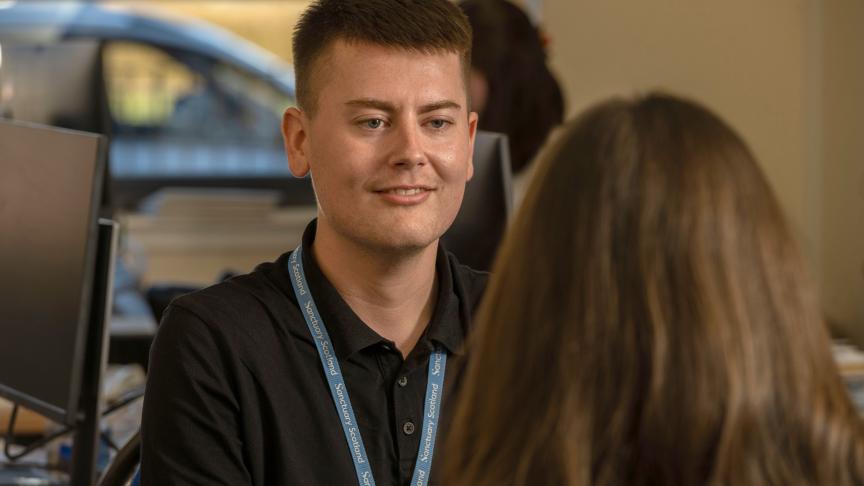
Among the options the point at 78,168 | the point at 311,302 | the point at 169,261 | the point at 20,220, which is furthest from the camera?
the point at 169,261

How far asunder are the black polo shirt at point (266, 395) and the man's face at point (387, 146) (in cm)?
10

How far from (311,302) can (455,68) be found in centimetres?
33

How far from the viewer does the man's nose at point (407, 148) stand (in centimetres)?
146

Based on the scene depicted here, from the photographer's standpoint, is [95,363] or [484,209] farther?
[484,209]

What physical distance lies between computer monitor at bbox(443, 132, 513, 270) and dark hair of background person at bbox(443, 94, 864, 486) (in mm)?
981

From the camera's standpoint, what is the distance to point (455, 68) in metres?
1.53

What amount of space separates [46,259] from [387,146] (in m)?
0.55

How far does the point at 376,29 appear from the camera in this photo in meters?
1.49

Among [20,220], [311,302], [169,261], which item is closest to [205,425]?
[311,302]

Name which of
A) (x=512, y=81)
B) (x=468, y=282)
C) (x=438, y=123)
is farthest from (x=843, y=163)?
(x=438, y=123)

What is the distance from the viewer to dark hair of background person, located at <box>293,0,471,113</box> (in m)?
1.49

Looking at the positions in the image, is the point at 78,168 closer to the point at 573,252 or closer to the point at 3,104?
the point at 573,252

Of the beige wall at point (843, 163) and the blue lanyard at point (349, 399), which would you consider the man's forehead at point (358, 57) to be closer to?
the blue lanyard at point (349, 399)

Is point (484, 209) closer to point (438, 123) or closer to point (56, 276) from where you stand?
point (438, 123)
